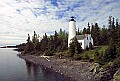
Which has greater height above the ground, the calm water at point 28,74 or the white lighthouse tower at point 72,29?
the white lighthouse tower at point 72,29

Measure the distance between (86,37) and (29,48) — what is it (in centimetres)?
5076

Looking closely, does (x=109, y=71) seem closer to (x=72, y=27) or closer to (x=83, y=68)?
(x=83, y=68)

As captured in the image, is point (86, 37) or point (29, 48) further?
point (29, 48)

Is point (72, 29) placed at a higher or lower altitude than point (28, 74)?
higher

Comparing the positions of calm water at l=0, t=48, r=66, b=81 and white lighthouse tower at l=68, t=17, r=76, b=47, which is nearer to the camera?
calm water at l=0, t=48, r=66, b=81

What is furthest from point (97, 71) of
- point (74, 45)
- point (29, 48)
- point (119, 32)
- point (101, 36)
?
point (29, 48)

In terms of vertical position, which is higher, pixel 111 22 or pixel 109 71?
pixel 111 22

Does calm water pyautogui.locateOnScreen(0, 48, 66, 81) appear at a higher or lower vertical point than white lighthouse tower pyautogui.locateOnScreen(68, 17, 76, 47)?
lower

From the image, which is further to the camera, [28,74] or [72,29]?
[72,29]

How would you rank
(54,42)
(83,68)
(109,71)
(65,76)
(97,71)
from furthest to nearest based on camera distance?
(54,42), (83,68), (65,76), (97,71), (109,71)

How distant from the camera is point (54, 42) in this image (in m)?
86.9

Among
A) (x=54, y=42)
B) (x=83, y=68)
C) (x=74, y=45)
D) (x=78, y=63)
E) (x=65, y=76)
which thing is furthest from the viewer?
(x=54, y=42)

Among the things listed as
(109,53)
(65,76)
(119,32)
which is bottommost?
(65,76)

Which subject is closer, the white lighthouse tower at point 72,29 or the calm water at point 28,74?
the calm water at point 28,74
